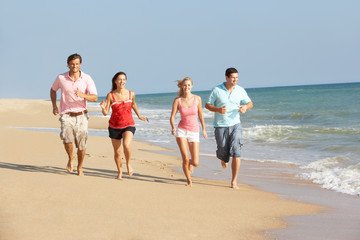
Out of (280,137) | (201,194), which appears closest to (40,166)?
(201,194)

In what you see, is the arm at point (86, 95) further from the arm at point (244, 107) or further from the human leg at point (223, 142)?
the arm at point (244, 107)

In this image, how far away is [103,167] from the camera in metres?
8.40

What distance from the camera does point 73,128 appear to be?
274 inches

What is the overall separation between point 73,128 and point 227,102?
7.92 ft

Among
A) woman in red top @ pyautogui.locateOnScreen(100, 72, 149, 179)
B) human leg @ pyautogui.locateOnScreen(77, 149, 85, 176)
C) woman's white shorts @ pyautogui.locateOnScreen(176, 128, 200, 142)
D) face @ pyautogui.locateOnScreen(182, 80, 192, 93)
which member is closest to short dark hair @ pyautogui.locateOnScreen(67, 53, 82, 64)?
woman in red top @ pyautogui.locateOnScreen(100, 72, 149, 179)

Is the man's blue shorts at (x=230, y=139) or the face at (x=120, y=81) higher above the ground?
the face at (x=120, y=81)

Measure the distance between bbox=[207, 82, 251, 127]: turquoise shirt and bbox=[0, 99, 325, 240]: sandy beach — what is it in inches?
40.5

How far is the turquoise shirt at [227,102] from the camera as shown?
6.93 meters

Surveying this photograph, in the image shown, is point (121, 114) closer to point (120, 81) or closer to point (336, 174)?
point (120, 81)

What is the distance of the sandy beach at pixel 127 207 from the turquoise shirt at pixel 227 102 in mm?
1029

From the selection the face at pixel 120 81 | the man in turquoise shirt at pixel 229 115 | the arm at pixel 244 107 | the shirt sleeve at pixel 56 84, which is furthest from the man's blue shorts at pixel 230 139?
the shirt sleeve at pixel 56 84

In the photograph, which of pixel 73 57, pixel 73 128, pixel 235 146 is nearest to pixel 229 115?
pixel 235 146

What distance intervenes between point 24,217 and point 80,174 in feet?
8.56

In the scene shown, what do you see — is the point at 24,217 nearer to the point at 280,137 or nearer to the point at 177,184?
the point at 177,184
